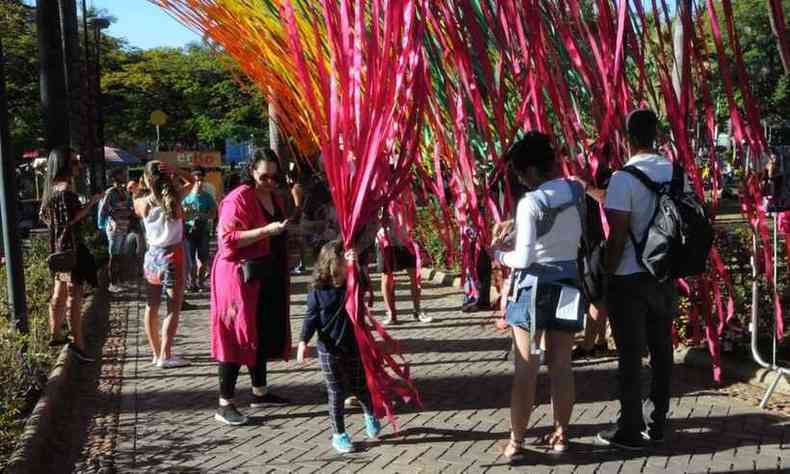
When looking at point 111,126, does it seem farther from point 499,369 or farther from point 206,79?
point 499,369

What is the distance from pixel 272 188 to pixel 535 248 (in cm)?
199

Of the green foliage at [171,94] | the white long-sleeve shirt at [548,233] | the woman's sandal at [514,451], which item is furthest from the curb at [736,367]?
the green foliage at [171,94]

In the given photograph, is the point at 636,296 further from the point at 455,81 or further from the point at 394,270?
the point at 394,270

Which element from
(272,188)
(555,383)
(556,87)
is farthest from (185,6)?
(555,383)

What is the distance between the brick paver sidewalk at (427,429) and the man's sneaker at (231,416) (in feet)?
0.19

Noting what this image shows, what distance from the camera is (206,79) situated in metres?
35.0

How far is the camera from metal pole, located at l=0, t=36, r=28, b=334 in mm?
6781

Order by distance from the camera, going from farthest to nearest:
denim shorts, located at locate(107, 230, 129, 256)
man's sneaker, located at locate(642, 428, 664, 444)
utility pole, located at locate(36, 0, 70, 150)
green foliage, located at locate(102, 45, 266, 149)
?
1. green foliage, located at locate(102, 45, 266, 149)
2. denim shorts, located at locate(107, 230, 129, 256)
3. utility pole, located at locate(36, 0, 70, 150)
4. man's sneaker, located at locate(642, 428, 664, 444)

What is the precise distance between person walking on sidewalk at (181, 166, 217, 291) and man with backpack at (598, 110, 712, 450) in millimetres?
6784

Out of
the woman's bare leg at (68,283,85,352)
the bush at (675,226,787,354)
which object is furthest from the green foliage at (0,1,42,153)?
the bush at (675,226,787,354)

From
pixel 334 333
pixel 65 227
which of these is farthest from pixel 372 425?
pixel 65 227

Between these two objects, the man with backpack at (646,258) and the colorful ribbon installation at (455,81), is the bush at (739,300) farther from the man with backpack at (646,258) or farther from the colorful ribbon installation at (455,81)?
the man with backpack at (646,258)

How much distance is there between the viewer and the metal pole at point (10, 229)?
6781 mm

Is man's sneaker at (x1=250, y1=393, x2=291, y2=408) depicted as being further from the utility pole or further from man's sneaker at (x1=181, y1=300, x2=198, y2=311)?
the utility pole
